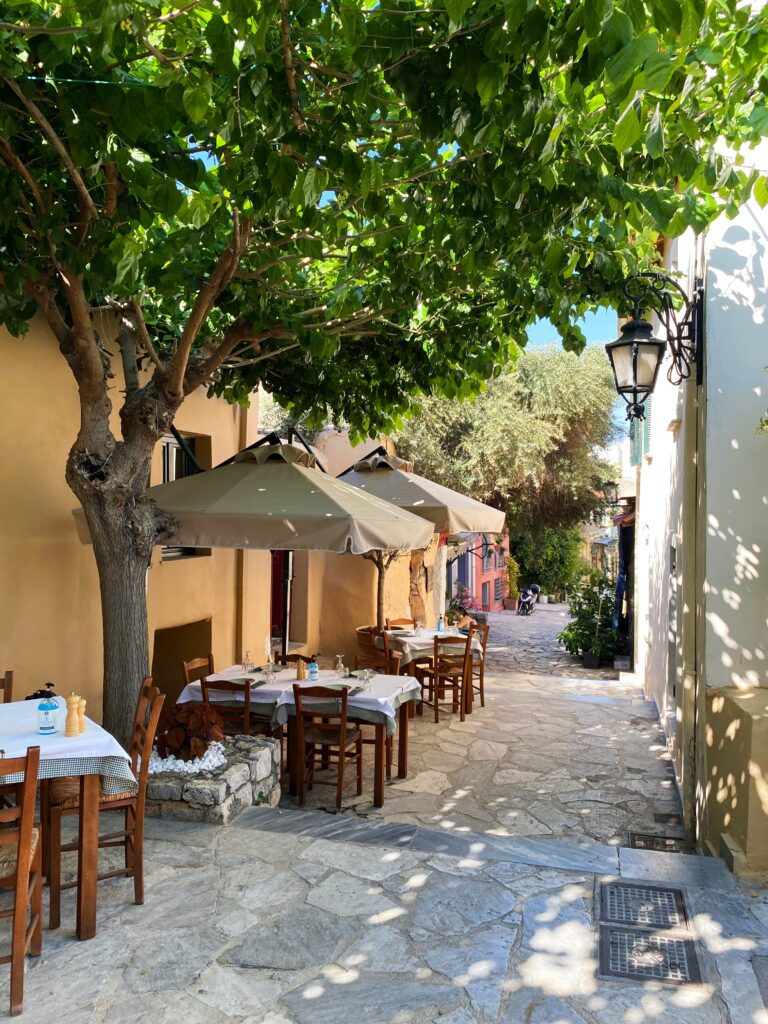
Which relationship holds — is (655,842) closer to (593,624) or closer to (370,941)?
(370,941)

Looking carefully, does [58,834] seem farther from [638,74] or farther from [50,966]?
[638,74]

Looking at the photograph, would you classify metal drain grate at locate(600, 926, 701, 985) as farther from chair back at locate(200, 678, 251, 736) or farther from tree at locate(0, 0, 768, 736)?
chair back at locate(200, 678, 251, 736)

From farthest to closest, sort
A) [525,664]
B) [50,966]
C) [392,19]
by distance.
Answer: [525,664] → [50,966] → [392,19]

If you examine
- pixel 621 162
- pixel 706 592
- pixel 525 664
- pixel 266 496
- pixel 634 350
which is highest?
pixel 621 162

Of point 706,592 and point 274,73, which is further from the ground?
point 274,73

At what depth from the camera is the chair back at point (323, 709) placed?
654 cm

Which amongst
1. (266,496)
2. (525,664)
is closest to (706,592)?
(266,496)

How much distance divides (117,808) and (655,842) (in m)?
4.13

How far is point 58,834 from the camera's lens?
4.18 metres

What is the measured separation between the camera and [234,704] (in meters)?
7.09

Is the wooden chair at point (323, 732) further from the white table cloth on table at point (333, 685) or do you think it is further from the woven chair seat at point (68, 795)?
the woven chair seat at point (68, 795)

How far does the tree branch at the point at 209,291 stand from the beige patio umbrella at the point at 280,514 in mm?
1067

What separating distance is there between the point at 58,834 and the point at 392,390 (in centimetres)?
528

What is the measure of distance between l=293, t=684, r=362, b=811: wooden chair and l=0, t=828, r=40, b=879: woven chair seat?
298cm
